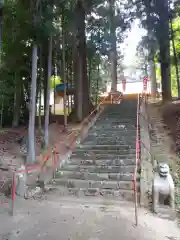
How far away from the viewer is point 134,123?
1017 centimetres

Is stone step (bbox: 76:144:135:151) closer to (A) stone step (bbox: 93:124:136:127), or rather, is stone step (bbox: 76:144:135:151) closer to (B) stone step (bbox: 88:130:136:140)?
(B) stone step (bbox: 88:130:136:140)

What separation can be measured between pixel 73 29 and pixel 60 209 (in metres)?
6.73

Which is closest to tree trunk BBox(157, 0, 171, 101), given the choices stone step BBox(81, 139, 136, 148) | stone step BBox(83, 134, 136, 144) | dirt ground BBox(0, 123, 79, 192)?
dirt ground BBox(0, 123, 79, 192)

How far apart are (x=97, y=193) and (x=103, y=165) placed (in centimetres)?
119

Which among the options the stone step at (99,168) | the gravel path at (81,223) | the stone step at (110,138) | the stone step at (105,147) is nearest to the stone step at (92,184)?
the stone step at (99,168)

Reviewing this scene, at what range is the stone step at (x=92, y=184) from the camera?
612cm

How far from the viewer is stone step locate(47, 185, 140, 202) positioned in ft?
19.0

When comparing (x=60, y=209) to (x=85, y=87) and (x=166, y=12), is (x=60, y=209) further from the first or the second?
(x=166, y=12)

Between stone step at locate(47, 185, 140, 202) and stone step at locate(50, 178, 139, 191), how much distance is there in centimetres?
15

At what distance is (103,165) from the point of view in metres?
7.09

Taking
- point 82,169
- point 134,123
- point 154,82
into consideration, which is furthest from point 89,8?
point 154,82

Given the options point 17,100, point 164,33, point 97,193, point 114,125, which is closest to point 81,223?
point 97,193

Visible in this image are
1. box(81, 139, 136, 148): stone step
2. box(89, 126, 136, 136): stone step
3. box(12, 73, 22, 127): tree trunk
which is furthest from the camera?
box(12, 73, 22, 127): tree trunk

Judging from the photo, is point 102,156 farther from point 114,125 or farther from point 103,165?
point 114,125
